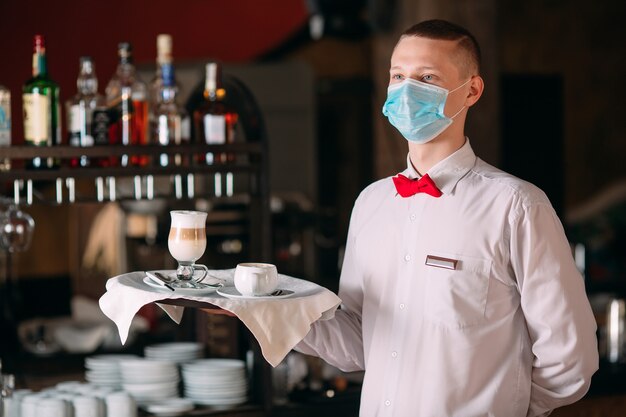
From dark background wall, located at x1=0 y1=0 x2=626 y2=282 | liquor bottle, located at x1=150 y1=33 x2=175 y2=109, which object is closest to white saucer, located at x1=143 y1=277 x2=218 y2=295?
liquor bottle, located at x1=150 y1=33 x2=175 y2=109

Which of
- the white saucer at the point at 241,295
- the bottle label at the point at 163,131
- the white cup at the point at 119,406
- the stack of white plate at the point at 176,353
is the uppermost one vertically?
the bottle label at the point at 163,131

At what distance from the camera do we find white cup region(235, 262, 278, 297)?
2.25 metres

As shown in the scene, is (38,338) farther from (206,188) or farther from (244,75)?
(244,75)

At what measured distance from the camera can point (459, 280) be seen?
230 centimetres

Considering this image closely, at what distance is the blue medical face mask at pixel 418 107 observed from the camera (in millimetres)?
2334

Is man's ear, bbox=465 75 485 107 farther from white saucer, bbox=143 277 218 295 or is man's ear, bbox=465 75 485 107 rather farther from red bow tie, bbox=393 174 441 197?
white saucer, bbox=143 277 218 295

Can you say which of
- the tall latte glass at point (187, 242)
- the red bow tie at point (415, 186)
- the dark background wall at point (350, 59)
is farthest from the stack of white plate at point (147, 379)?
the dark background wall at point (350, 59)

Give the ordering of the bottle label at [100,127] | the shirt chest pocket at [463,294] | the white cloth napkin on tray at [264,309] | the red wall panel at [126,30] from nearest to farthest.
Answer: the white cloth napkin on tray at [264,309], the shirt chest pocket at [463,294], the bottle label at [100,127], the red wall panel at [126,30]

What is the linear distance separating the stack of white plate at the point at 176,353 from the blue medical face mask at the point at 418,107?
4.58 feet

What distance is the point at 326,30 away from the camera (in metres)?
5.11

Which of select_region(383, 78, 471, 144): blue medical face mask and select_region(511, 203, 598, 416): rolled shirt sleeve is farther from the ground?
select_region(383, 78, 471, 144): blue medical face mask

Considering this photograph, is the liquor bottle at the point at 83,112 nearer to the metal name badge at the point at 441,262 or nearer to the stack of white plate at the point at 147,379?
the stack of white plate at the point at 147,379

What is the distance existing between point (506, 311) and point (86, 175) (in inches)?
54.8

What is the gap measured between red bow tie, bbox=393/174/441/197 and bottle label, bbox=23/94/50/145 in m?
1.17
